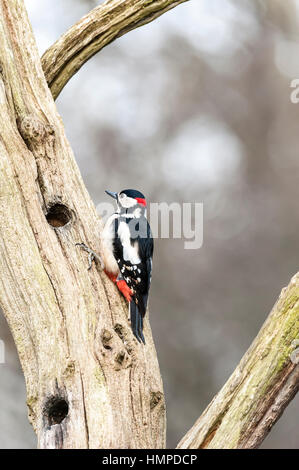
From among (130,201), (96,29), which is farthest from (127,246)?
(96,29)

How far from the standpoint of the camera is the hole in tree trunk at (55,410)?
2443mm

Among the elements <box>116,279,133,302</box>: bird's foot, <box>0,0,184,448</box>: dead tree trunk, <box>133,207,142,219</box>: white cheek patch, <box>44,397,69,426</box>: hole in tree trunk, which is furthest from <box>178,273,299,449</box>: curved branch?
<box>133,207,142,219</box>: white cheek patch

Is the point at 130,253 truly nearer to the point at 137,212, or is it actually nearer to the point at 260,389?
the point at 137,212

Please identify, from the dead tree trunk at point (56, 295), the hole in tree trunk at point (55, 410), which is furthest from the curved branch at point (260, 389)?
the hole in tree trunk at point (55, 410)

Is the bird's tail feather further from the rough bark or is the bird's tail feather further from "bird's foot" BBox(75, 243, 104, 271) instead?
"bird's foot" BBox(75, 243, 104, 271)

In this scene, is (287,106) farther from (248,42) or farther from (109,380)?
(109,380)

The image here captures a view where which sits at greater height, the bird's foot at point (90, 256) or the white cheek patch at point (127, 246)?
the white cheek patch at point (127, 246)

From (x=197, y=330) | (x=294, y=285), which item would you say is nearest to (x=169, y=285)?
(x=197, y=330)

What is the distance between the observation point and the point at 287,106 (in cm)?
707

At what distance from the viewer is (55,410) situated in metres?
2.46

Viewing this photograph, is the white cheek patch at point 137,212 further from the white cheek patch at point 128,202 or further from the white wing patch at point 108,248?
the white wing patch at point 108,248

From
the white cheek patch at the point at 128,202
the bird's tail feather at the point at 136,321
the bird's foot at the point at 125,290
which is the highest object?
the white cheek patch at the point at 128,202

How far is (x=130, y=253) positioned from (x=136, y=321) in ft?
1.87

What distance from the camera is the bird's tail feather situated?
2.75m
